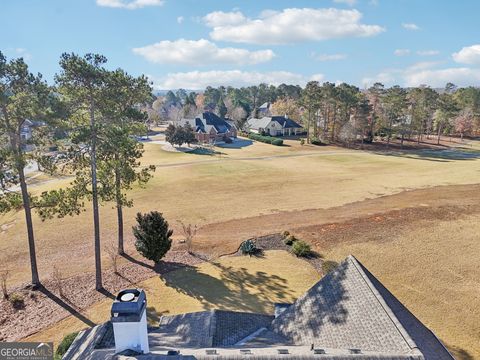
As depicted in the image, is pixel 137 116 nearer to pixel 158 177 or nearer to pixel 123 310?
pixel 123 310

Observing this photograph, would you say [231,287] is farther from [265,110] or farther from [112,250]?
[265,110]

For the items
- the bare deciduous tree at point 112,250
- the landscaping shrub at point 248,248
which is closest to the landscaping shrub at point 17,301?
the bare deciduous tree at point 112,250

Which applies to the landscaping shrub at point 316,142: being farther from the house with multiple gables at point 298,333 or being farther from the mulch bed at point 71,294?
the house with multiple gables at point 298,333

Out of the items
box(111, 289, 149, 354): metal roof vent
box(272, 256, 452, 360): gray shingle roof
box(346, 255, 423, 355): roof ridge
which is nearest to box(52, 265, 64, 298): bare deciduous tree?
box(111, 289, 149, 354): metal roof vent

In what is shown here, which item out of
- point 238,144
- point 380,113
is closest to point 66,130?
point 238,144

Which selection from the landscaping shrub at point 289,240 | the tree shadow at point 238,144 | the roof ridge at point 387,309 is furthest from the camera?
the tree shadow at point 238,144

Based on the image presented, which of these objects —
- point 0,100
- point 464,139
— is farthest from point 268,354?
point 464,139
